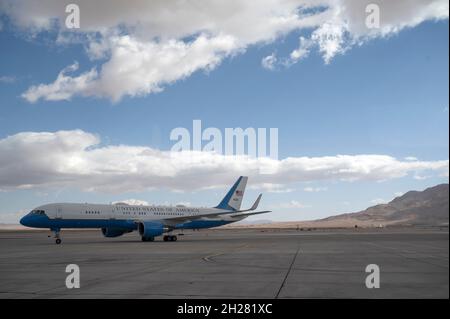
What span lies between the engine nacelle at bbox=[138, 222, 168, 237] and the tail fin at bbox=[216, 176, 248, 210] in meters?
20.3

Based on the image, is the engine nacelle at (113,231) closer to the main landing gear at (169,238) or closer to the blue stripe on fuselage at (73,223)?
the blue stripe on fuselage at (73,223)

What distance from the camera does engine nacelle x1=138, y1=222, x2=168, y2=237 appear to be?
42.3 meters

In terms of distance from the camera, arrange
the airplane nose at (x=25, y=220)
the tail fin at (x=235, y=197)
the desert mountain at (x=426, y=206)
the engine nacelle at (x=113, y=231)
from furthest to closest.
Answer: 1. the tail fin at (x=235, y=197)
2. the engine nacelle at (x=113, y=231)
3. the airplane nose at (x=25, y=220)
4. the desert mountain at (x=426, y=206)

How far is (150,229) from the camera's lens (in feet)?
139

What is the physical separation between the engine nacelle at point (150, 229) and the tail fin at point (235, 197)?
798 inches

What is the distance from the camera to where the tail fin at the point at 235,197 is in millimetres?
62681

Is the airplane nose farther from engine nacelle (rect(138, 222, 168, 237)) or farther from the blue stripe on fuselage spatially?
engine nacelle (rect(138, 222, 168, 237))

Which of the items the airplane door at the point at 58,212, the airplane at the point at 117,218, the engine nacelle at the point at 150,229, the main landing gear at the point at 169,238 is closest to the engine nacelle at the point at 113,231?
the airplane at the point at 117,218

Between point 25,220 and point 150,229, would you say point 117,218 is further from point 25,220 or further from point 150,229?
point 25,220
